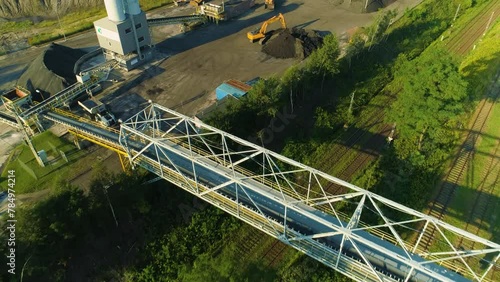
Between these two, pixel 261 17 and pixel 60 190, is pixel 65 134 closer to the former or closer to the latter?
pixel 60 190

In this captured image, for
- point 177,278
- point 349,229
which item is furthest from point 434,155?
point 177,278

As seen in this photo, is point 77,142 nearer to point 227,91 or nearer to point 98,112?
point 98,112

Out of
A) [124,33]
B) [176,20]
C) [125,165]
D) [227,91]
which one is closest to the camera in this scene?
[125,165]

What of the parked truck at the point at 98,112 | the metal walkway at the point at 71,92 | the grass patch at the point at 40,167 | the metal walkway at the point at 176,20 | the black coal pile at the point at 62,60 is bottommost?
the grass patch at the point at 40,167

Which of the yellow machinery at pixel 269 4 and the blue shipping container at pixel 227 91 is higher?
the yellow machinery at pixel 269 4

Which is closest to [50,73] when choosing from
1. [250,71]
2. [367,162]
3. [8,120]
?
[8,120]

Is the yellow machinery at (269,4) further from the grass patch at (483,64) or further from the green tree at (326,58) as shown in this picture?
the grass patch at (483,64)

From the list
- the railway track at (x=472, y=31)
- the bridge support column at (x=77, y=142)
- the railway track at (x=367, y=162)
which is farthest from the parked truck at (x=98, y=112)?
the railway track at (x=472, y=31)
